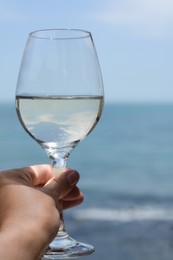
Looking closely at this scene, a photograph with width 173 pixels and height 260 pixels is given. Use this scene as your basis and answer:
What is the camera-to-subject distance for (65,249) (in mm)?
1046

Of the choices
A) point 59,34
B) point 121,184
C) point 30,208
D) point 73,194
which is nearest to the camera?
point 30,208

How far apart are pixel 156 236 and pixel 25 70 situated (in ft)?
18.8

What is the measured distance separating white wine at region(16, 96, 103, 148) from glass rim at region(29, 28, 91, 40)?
0.32 feet

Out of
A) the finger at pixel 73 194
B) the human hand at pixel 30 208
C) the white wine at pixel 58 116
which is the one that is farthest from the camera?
the finger at pixel 73 194

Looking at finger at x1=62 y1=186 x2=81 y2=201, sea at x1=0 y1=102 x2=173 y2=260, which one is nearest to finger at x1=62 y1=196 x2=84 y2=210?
finger at x1=62 y1=186 x2=81 y2=201

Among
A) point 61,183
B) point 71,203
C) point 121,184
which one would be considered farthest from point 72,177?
point 121,184

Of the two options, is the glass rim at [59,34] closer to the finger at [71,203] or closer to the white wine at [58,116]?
the white wine at [58,116]

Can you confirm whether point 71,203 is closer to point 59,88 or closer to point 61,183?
point 61,183

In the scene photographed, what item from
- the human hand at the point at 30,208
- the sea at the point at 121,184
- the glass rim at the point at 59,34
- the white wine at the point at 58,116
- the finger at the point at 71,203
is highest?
the glass rim at the point at 59,34

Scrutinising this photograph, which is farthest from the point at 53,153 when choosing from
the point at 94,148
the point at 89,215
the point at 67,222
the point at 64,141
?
the point at 94,148

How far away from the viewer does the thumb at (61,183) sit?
3.21 feet

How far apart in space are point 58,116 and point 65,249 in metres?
0.23

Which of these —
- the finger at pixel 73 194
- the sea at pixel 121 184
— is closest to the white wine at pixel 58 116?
the finger at pixel 73 194

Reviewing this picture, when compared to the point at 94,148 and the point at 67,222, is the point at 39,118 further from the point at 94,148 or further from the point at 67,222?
the point at 94,148
